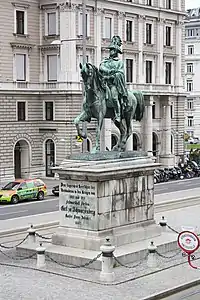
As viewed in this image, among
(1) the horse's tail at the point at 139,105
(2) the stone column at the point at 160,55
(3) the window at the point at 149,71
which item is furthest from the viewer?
(2) the stone column at the point at 160,55

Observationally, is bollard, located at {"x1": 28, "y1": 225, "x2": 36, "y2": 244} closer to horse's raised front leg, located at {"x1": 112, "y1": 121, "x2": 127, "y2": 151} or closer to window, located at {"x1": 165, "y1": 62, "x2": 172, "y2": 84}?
horse's raised front leg, located at {"x1": 112, "y1": 121, "x2": 127, "y2": 151}

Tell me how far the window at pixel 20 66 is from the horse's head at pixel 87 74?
33.4 metres

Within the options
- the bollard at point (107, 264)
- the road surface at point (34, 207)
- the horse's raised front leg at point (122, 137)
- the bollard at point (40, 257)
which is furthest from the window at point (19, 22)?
the bollard at point (107, 264)

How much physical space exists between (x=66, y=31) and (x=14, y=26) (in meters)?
4.17

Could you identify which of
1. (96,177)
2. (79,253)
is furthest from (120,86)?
(79,253)

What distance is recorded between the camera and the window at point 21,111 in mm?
57312

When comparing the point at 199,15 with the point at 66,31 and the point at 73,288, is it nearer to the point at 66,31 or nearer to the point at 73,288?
the point at 66,31

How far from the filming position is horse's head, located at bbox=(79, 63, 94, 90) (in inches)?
946

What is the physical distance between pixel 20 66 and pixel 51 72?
2.81m

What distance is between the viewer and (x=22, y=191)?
4456 cm

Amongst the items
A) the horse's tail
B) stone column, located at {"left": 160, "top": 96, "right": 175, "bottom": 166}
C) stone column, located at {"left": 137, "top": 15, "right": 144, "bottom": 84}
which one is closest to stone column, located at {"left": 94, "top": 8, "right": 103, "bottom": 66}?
stone column, located at {"left": 137, "top": 15, "right": 144, "bottom": 84}

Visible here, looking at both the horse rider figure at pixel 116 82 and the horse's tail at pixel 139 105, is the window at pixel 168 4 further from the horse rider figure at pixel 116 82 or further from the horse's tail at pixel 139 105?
the horse rider figure at pixel 116 82

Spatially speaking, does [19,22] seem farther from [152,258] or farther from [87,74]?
[152,258]

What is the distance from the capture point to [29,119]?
58.4 meters
